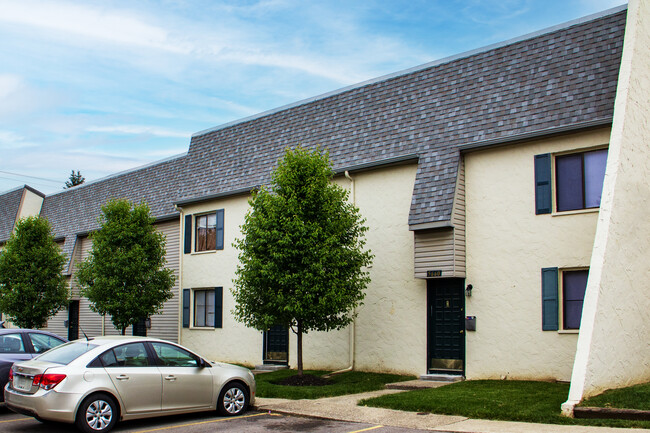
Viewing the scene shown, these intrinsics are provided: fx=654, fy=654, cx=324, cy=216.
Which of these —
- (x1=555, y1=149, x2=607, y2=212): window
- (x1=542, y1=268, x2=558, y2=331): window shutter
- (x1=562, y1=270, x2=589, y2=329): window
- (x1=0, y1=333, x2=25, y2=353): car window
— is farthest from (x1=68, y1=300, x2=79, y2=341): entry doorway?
(x1=555, y1=149, x2=607, y2=212): window

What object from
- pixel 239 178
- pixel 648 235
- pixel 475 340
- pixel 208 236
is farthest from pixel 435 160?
pixel 208 236

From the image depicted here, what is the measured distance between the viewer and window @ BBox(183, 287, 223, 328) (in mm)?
21172

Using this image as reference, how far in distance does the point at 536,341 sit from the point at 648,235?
3363mm

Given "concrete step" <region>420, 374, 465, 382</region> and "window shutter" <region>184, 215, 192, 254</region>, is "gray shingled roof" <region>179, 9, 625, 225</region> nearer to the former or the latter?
"window shutter" <region>184, 215, 192, 254</region>

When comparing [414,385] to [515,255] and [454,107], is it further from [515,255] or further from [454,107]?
[454,107]

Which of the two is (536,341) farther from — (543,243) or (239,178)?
(239,178)

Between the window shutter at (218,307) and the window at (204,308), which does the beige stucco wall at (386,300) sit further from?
the window at (204,308)

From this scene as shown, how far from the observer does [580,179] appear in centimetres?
1374

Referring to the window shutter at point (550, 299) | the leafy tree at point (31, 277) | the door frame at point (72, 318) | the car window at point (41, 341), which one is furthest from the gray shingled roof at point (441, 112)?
the door frame at point (72, 318)

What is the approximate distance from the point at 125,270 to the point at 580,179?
13.6 m

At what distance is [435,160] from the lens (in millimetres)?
15562

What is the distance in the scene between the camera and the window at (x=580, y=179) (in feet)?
44.3

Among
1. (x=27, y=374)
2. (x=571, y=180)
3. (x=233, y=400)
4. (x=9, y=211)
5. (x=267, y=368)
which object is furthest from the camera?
(x=9, y=211)

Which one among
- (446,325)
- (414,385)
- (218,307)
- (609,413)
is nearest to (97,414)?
(414,385)
